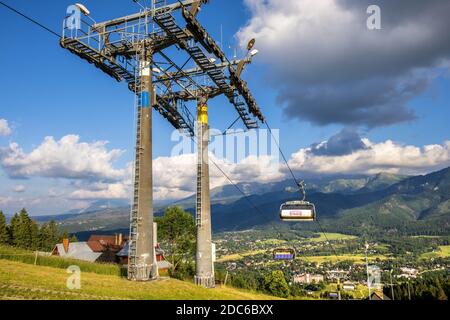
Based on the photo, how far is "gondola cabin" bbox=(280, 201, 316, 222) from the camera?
92.6ft

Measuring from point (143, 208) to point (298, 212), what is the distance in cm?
1204

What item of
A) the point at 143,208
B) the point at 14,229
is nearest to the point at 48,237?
the point at 14,229

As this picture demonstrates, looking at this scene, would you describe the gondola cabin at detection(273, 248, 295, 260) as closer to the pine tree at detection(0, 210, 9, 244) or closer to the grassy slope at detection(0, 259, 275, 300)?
the grassy slope at detection(0, 259, 275, 300)

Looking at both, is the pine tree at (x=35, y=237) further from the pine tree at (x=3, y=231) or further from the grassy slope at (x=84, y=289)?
the grassy slope at (x=84, y=289)

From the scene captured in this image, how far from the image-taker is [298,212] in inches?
1128

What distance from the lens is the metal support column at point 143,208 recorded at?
24.3 metres

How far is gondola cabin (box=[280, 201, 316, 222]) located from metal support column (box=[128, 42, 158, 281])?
10.3m

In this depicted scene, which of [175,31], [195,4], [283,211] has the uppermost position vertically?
[195,4]
